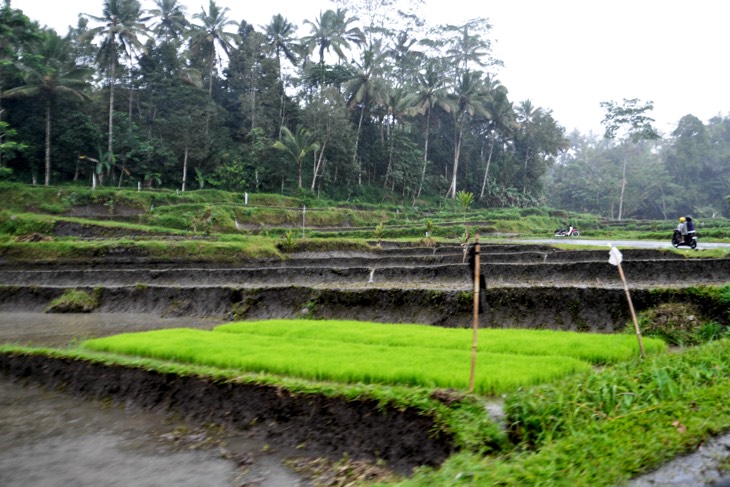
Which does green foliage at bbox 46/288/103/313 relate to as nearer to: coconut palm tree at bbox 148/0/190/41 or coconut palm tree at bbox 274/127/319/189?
coconut palm tree at bbox 274/127/319/189

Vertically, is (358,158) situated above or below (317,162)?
above

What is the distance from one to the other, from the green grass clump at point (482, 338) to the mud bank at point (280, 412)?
7.06 ft

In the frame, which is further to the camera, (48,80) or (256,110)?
(256,110)

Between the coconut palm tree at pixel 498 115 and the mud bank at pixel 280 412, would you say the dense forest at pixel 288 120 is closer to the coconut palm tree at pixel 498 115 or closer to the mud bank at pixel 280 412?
the coconut palm tree at pixel 498 115

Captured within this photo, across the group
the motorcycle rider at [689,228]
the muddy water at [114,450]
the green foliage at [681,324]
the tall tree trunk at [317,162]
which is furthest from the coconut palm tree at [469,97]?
the muddy water at [114,450]

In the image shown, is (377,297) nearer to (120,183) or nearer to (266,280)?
(266,280)

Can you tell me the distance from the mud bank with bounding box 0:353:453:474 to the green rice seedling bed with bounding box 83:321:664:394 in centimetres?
46

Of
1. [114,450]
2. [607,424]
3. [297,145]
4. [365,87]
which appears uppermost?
[365,87]

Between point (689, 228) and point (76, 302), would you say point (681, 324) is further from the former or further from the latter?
point (76, 302)

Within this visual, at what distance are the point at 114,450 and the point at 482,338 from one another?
179 inches

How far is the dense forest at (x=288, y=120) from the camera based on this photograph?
113ft

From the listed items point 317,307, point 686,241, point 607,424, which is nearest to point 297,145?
point 686,241

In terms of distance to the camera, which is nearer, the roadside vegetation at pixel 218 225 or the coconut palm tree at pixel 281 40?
the roadside vegetation at pixel 218 225

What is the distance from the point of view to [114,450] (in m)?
5.04
